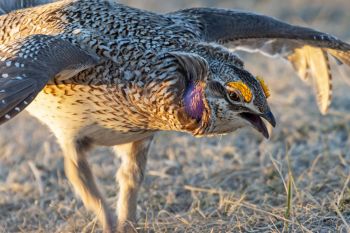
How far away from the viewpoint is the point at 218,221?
484 centimetres

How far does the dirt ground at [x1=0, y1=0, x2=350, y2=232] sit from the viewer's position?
4832 millimetres

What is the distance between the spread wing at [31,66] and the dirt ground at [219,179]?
3.40ft

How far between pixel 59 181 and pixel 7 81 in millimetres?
2065

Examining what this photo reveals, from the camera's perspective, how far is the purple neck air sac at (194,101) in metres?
4.34

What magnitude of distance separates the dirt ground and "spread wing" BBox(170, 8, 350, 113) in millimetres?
609

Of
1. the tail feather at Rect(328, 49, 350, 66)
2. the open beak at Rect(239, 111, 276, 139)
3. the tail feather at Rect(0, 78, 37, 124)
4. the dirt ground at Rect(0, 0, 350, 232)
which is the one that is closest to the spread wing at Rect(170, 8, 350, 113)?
the tail feather at Rect(328, 49, 350, 66)

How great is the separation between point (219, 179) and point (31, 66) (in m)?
2.19

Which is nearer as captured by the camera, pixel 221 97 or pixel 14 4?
pixel 221 97

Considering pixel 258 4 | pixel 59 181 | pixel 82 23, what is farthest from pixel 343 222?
pixel 258 4

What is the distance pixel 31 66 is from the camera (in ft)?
13.7

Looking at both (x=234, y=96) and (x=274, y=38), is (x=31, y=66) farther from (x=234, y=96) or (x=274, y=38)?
(x=274, y=38)

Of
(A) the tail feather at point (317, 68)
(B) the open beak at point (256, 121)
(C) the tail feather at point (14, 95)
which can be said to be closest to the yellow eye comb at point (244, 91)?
(B) the open beak at point (256, 121)

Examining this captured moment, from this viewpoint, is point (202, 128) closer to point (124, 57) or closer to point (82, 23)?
point (124, 57)

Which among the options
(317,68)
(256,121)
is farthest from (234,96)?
(317,68)
